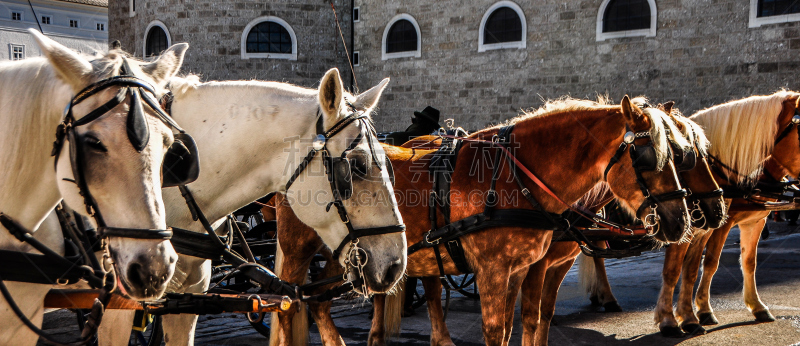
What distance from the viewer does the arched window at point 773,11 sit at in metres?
14.6

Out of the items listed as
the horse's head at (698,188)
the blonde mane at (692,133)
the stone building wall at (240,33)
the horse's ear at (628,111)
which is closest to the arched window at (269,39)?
the stone building wall at (240,33)

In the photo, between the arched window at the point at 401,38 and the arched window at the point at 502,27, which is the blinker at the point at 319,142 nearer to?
the arched window at the point at 502,27

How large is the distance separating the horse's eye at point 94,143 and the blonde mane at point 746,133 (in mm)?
5337

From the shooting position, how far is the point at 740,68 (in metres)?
15.4

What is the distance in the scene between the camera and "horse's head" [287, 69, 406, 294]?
247cm

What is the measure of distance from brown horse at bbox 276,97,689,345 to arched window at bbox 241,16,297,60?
17907 millimetres

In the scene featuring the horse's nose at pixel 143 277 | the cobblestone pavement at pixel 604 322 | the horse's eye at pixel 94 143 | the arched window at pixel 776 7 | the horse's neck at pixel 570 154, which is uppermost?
the arched window at pixel 776 7

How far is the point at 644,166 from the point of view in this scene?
372 centimetres

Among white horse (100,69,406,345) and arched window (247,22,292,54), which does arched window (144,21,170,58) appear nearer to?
arched window (247,22,292,54)

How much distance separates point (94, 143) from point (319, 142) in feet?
3.34

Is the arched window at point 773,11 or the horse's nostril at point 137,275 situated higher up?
the arched window at point 773,11

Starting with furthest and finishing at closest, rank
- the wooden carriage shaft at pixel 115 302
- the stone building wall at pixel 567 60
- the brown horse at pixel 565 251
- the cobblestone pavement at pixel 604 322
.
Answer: the stone building wall at pixel 567 60 → the cobblestone pavement at pixel 604 322 → the brown horse at pixel 565 251 → the wooden carriage shaft at pixel 115 302

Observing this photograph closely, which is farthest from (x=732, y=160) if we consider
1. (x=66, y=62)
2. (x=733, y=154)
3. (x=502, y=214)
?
(x=66, y=62)

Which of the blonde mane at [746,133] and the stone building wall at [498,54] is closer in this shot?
the blonde mane at [746,133]
